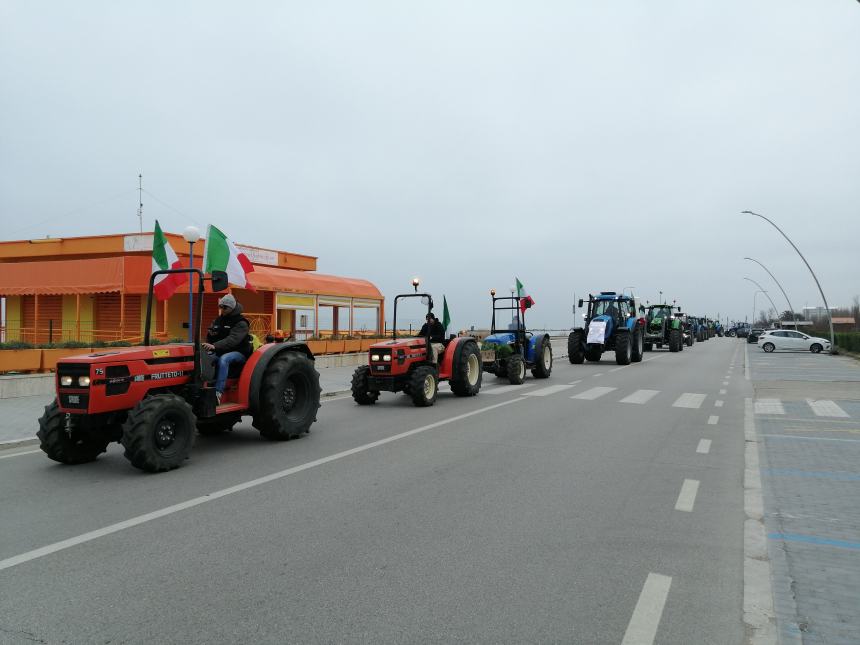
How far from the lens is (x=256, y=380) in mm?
8148

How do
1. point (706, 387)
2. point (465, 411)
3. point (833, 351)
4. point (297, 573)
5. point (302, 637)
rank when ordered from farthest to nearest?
point (833, 351)
point (706, 387)
point (465, 411)
point (297, 573)
point (302, 637)

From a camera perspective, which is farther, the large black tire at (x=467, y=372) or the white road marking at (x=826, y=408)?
the large black tire at (x=467, y=372)

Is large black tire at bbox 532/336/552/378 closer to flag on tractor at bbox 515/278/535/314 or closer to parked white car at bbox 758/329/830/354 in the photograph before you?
flag on tractor at bbox 515/278/535/314

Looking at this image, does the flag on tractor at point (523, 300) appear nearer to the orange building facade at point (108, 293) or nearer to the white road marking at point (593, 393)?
the white road marking at point (593, 393)

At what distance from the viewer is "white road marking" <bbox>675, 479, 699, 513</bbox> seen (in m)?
5.73

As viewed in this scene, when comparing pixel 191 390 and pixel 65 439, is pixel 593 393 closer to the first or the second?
pixel 191 390

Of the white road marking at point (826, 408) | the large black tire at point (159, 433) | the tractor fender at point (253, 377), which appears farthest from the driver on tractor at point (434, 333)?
the white road marking at point (826, 408)

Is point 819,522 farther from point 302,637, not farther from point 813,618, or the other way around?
point 302,637

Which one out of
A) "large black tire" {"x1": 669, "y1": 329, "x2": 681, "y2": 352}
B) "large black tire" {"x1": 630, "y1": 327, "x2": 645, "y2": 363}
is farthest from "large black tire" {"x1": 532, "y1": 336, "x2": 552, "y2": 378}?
"large black tire" {"x1": 669, "y1": 329, "x2": 681, "y2": 352}

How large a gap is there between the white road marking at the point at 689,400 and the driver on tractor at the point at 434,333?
16.3 ft

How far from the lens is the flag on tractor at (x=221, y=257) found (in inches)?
426

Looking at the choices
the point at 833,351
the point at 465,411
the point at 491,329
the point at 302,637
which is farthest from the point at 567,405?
the point at 833,351

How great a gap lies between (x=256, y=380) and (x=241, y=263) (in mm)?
4501

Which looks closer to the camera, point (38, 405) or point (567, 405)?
point (38, 405)
